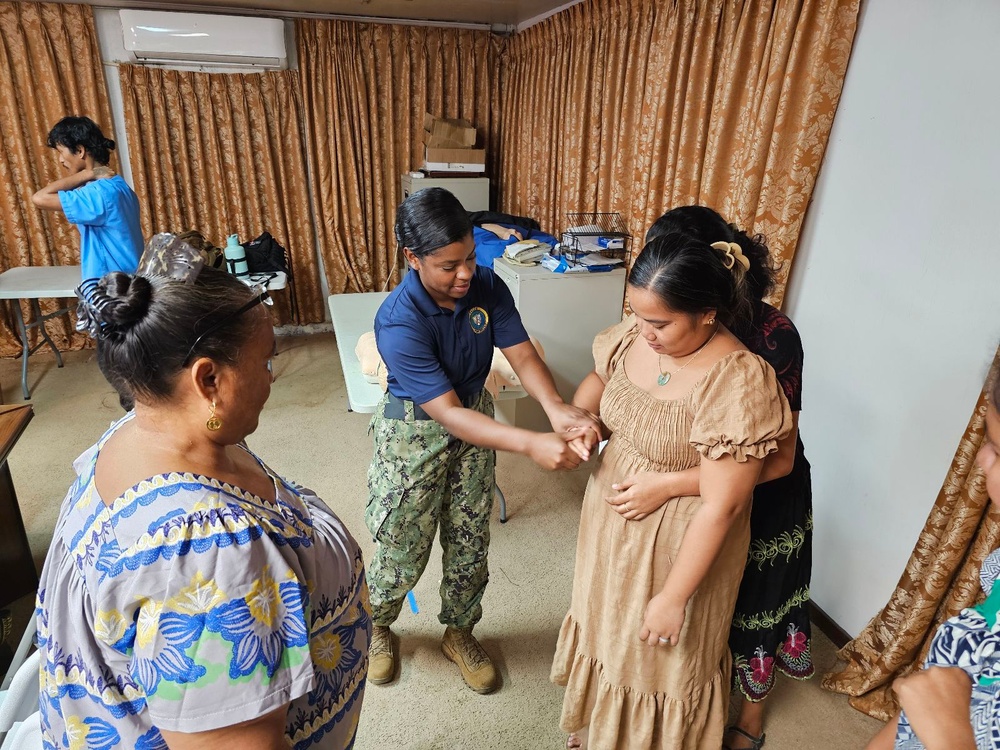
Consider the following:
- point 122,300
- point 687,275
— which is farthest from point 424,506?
point 122,300

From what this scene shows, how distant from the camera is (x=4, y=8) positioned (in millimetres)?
3699

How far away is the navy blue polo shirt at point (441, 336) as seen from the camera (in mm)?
1444

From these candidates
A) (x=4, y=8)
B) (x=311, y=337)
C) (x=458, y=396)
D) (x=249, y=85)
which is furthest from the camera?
(x=311, y=337)

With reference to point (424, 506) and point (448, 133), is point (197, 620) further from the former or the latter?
point (448, 133)

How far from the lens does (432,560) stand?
2479 mm

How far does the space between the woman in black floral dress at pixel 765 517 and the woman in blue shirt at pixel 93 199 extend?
2.67m

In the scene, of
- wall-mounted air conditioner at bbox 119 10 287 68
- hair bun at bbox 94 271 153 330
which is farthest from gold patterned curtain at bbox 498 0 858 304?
hair bun at bbox 94 271 153 330

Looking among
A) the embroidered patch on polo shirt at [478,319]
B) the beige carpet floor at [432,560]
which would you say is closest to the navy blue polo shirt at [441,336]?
the embroidered patch on polo shirt at [478,319]

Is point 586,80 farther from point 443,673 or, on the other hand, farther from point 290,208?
point 443,673

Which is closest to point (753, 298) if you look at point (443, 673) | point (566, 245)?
point (443, 673)

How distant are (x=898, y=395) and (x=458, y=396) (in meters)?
1.31

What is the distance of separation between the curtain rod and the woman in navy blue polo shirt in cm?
351

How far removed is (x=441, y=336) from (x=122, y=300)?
2.82 feet

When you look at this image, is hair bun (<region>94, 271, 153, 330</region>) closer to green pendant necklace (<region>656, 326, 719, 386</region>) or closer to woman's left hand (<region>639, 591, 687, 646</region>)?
green pendant necklace (<region>656, 326, 719, 386</region>)
